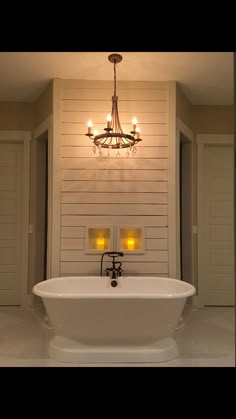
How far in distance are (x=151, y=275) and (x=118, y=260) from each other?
358 millimetres

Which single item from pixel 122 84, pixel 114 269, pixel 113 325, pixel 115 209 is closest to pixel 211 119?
pixel 122 84

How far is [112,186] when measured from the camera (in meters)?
2.97

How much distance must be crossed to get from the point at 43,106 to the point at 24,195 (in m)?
1.06

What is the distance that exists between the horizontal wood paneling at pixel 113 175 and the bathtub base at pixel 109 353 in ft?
4.89

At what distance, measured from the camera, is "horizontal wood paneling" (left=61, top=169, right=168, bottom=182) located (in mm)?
2967

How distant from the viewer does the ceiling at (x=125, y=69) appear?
2.62m

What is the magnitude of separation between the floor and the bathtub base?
4 centimetres

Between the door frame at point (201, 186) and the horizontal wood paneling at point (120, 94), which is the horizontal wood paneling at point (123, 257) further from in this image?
the horizontal wood paneling at point (120, 94)

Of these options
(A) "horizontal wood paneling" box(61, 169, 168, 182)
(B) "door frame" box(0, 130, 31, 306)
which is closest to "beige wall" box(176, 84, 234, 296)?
(A) "horizontal wood paneling" box(61, 169, 168, 182)

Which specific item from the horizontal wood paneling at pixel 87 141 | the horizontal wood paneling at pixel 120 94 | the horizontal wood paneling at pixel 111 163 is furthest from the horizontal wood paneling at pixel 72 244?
the horizontal wood paneling at pixel 120 94

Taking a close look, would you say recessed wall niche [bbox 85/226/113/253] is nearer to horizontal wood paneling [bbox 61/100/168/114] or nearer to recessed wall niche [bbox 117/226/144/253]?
recessed wall niche [bbox 117/226/144/253]
